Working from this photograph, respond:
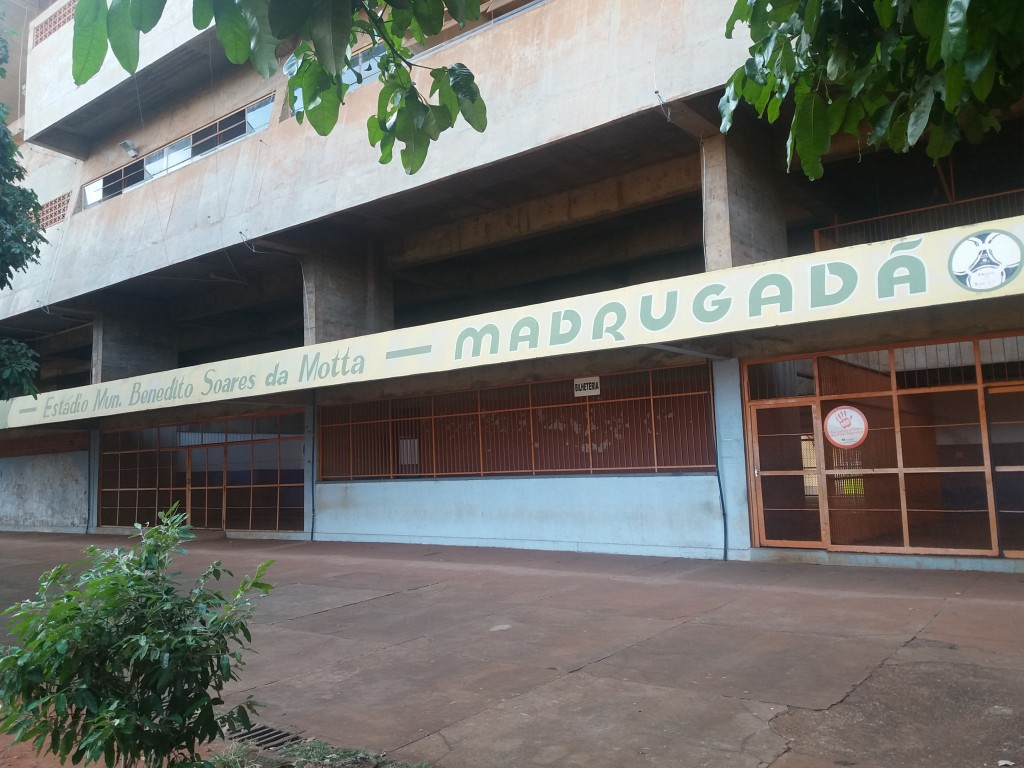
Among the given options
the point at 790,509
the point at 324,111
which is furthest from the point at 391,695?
the point at 790,509

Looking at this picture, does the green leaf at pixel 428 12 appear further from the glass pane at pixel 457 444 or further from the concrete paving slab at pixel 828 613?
the glass pane at pixel 457 444

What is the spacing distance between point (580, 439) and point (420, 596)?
172 inches

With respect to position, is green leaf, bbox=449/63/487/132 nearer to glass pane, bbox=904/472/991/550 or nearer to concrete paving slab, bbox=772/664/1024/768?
concrete paving slab, bbox=772/664/1024/768

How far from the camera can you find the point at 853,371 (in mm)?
10719

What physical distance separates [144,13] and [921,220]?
12758 mm

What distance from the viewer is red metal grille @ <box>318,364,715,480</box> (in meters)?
11.3

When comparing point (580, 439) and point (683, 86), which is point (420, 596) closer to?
point (580, 439)

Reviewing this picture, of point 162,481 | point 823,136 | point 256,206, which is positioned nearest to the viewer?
point 823,136

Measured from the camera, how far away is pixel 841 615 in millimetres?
6969

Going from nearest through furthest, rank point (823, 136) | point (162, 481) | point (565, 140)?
point (823, 136), point (565, 140), point (162, 481)

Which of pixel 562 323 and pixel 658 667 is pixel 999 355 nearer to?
pixel 562 323

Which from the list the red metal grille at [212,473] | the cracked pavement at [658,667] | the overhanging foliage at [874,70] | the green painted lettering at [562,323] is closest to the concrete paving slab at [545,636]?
the cracked pavement at [658,667]

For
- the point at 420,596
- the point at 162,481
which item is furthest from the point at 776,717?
the point at 162,481

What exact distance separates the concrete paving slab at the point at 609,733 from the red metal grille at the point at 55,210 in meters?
22.3
